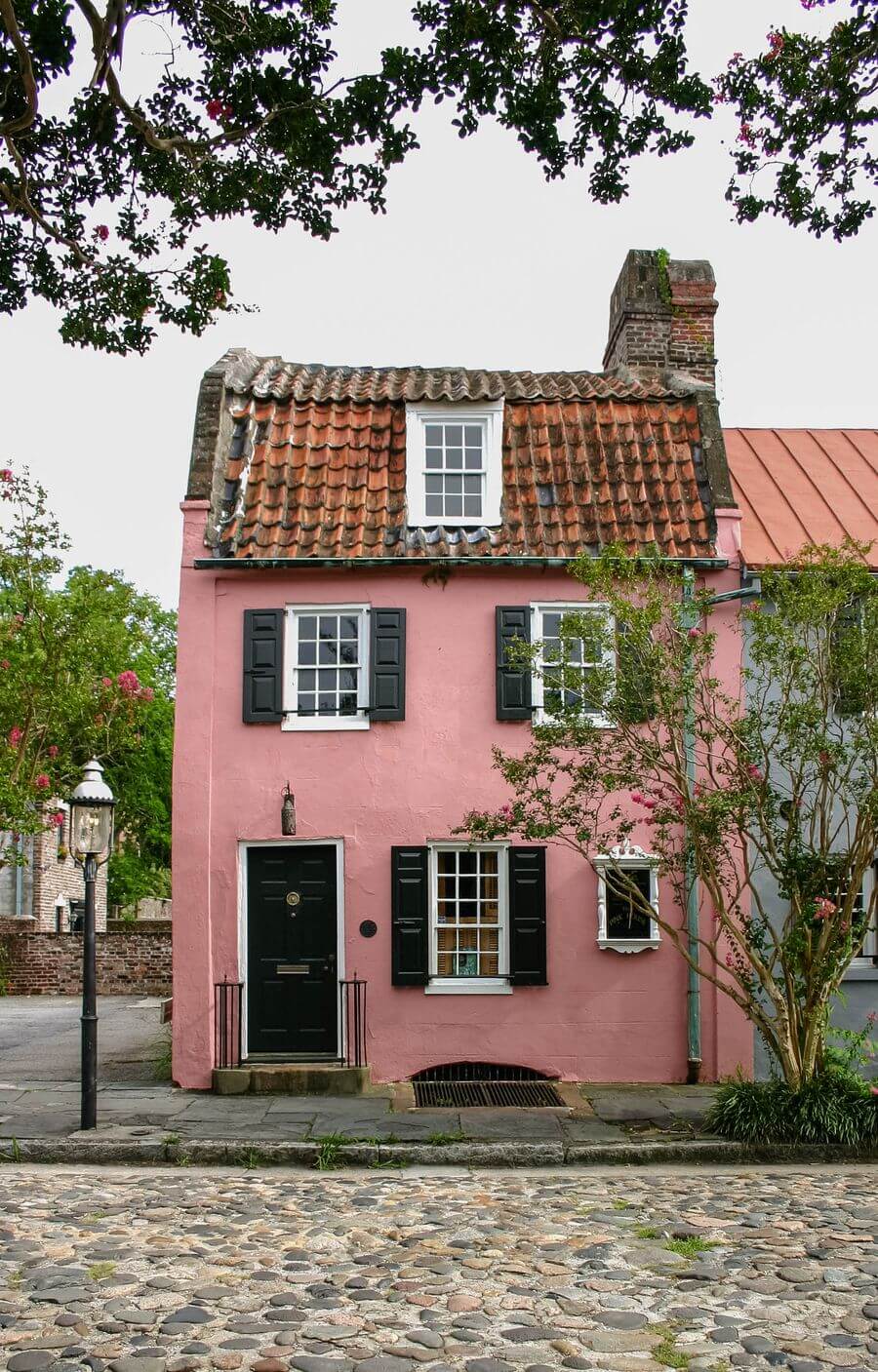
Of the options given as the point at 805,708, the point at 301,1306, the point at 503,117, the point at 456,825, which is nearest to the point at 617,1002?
the point at 456,825

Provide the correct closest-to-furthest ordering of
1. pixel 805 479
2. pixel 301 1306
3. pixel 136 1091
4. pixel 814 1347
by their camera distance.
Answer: pixel 814 1347
pixel 301 1306
pixel 136 1091
pixel 805 479

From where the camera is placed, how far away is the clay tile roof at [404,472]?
1484cm

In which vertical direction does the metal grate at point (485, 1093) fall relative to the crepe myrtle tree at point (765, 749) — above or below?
below

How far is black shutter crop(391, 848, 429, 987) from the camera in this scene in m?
14.2

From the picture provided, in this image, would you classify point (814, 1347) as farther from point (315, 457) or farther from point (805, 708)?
point (315, 457)

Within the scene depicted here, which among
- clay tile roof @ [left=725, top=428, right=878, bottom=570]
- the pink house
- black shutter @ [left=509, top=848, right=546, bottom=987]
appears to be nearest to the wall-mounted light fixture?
the pink house

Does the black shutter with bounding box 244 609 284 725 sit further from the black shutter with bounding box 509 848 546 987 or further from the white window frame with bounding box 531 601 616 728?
the black shutter with bounding box 509 848 546 987

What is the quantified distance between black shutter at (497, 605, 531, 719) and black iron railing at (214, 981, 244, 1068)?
396 centimetres

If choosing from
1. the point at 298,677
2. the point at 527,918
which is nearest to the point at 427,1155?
the point at 527,918

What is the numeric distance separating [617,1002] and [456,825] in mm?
2443

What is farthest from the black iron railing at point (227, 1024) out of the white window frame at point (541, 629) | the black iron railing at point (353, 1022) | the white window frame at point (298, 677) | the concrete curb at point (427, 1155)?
the white window frame at point (541, 629)

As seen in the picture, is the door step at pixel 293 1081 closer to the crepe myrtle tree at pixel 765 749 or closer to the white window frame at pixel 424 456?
the crepe myrtle tree at pixel 765 749

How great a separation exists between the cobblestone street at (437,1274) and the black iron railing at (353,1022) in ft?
12.4

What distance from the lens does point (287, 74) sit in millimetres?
6961
